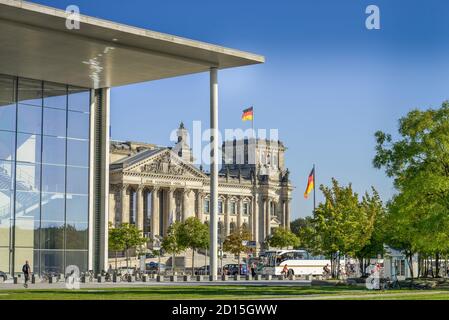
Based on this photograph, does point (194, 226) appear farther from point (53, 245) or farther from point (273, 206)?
point (273, 206)

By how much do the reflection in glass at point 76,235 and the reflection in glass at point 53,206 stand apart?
1035mm

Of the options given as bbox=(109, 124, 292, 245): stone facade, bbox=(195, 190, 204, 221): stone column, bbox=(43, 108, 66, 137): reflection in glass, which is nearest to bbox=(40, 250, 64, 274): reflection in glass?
bbox=(43, 108, 66, 137): reflection in glass

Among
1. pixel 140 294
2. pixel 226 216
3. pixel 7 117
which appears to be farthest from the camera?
pixel 226 216

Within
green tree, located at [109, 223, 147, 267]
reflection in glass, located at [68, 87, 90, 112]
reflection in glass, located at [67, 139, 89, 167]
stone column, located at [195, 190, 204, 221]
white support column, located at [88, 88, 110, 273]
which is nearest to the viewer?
reflection in glass, located at [67, 139, 89, 167]

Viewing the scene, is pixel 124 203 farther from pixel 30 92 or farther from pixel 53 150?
pixel 30 92

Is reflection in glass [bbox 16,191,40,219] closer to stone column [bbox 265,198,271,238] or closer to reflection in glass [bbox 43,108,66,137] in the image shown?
reflection in glass [bbox 43,108,66,137]

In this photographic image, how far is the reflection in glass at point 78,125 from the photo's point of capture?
61688 millimetres

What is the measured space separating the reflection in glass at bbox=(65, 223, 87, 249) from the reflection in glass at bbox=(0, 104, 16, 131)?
7521 millimetres

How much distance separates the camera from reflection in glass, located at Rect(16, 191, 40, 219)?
5841 centimetres

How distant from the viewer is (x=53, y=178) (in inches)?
2378

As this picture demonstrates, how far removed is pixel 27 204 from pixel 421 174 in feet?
82.7

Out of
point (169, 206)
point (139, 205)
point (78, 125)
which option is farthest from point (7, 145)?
point (169, 206)

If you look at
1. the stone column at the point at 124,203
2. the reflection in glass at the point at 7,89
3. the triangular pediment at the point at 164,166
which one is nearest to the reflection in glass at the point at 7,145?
the reflection in glass at the point at 7,89

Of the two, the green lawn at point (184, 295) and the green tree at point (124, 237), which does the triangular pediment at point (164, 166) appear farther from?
the green lawn at point (184, 295)
